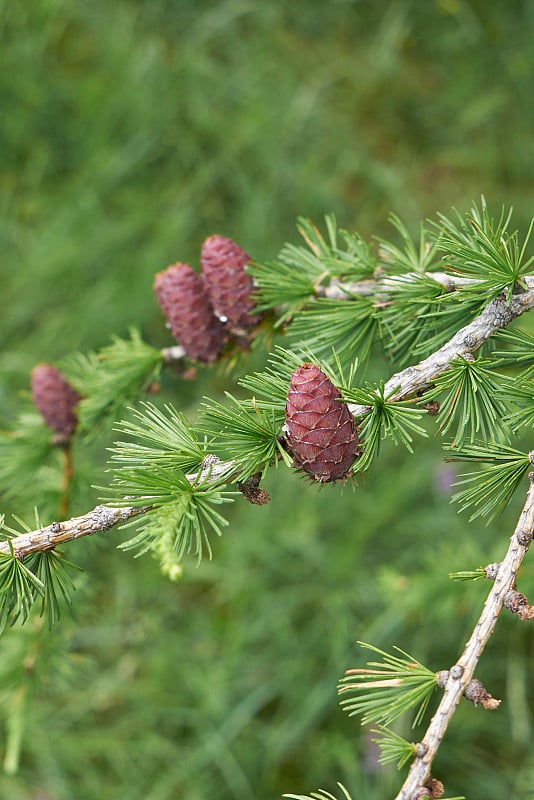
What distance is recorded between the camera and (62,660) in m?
1.07

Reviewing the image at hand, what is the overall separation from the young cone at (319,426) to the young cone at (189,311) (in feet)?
0.94

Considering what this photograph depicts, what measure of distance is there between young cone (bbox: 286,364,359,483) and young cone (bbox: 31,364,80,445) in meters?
0.45

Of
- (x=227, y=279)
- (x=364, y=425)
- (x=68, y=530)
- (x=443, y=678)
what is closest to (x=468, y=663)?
(x=443, y=678)

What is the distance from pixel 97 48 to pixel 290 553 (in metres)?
1.59

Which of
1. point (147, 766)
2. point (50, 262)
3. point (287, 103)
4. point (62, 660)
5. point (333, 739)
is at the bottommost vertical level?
point (147, 766)

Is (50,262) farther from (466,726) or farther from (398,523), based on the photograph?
(466,726)

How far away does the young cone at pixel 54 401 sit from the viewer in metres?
0.98

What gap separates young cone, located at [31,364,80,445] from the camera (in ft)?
3.23

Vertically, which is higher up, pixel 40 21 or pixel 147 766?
pixel 40 21

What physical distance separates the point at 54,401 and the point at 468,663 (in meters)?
0.62

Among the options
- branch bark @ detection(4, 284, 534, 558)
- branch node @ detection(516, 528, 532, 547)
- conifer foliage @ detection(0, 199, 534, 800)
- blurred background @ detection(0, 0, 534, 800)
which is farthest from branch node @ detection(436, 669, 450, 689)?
blurred background @ detection(0, 0, 534, 800)

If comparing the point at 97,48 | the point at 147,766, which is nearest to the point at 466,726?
the point at 147,766

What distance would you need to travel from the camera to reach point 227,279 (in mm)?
865

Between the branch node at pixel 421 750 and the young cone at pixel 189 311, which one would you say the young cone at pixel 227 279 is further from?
the branch node at pixel 421 750
